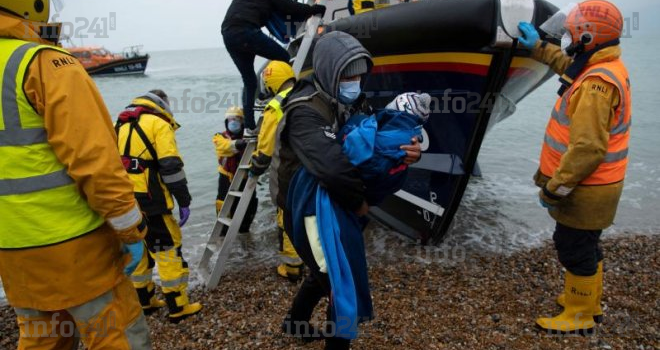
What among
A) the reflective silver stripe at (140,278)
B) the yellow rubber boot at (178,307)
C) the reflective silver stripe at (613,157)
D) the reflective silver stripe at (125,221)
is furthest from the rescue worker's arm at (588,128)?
the reflective silver stripe at (140,278)

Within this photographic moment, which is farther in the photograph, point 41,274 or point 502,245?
point 502,245

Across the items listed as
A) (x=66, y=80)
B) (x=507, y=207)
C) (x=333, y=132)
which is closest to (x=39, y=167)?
(x=66, y=80)

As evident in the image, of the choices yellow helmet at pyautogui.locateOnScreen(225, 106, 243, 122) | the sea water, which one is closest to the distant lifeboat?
the sea water

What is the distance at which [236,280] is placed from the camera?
152 inches

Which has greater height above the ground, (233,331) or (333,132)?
(333,132)

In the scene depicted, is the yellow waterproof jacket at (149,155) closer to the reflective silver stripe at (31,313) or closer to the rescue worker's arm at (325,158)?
the reflective silver stripe at (31,313)

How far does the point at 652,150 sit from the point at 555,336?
8.02m

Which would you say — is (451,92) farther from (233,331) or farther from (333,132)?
(233,331)

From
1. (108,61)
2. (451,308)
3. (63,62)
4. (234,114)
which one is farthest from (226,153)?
(108,61)

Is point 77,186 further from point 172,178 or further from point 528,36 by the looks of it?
point 528,36

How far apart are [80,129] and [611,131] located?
2.50 meters

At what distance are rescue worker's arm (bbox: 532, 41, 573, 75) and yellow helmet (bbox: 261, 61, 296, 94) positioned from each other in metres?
1.83

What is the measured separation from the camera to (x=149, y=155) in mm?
2832

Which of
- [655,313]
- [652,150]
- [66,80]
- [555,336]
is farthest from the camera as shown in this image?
[652,150]
